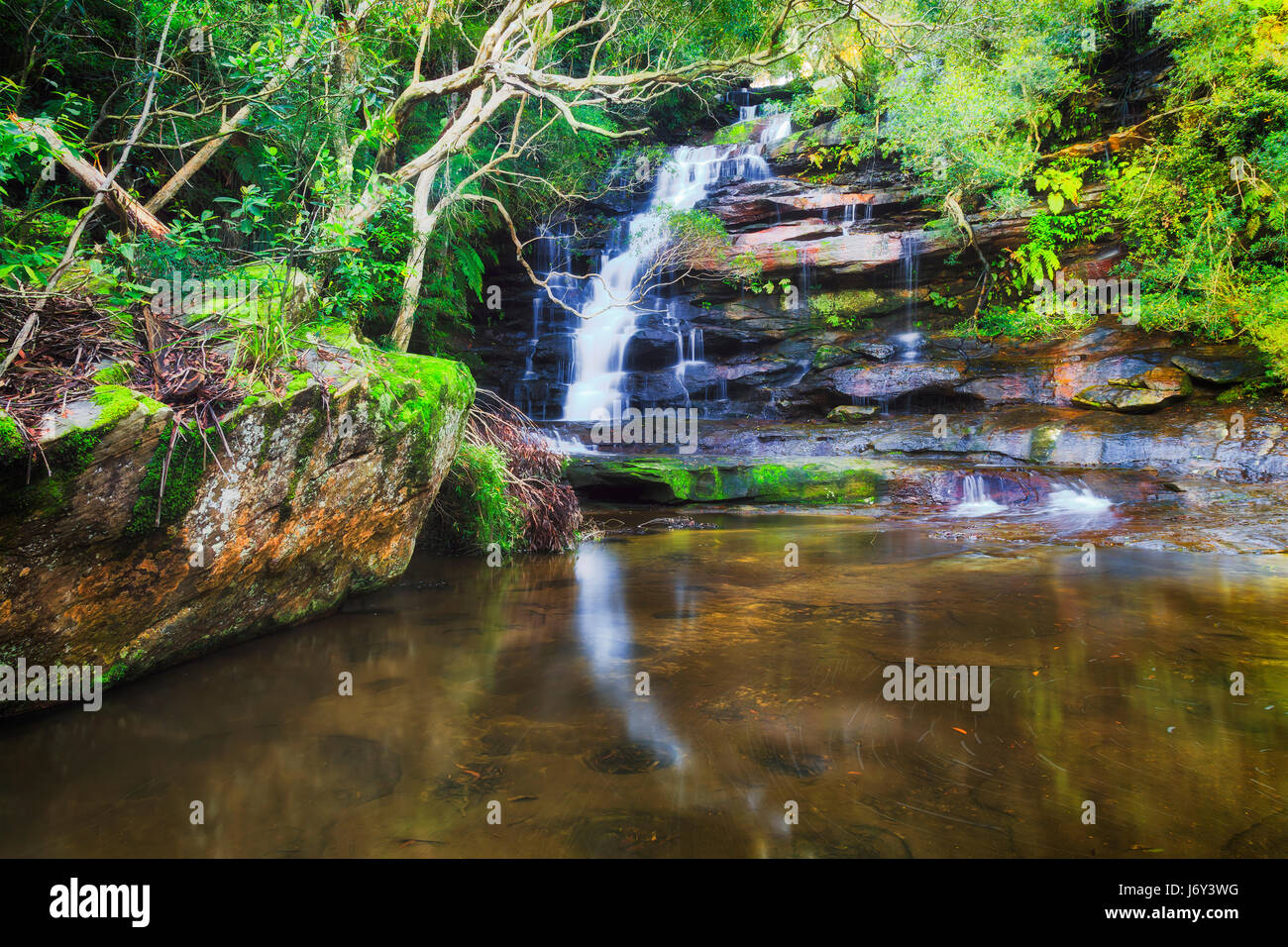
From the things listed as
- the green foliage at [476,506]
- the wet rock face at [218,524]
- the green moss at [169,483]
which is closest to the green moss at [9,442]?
the wet rock face at [218,524]

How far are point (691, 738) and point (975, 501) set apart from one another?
27.6 feet

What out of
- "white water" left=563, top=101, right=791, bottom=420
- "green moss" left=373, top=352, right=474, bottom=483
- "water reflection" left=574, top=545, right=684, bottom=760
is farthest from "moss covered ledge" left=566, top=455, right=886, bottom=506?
"green moss" left=373, top=352, right=474, bottom=483

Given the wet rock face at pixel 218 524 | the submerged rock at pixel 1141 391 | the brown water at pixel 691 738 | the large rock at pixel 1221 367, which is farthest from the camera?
the submerged rock at pixel 1141 391

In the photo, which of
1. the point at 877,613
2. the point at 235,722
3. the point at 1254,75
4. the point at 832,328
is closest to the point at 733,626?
the point at 877,613

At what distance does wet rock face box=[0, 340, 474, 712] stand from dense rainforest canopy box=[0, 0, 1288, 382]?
32.7 inches

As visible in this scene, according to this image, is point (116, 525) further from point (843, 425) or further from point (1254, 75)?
point (1254, 75)

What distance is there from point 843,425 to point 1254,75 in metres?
9.28

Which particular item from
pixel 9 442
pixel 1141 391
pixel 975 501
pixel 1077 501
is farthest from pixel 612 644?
pixel 1141 391

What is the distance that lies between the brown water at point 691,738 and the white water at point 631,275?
10.3m

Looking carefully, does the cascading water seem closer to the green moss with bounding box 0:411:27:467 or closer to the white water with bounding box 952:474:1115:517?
the white water with bounding box 952:474:1115:517

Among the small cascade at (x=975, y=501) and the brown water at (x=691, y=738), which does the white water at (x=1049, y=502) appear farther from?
the brown water at (x=691, y=738)

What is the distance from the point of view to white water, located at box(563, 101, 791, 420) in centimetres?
1539

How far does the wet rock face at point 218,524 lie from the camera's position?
3.14 meters

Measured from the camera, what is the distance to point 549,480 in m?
8.05
